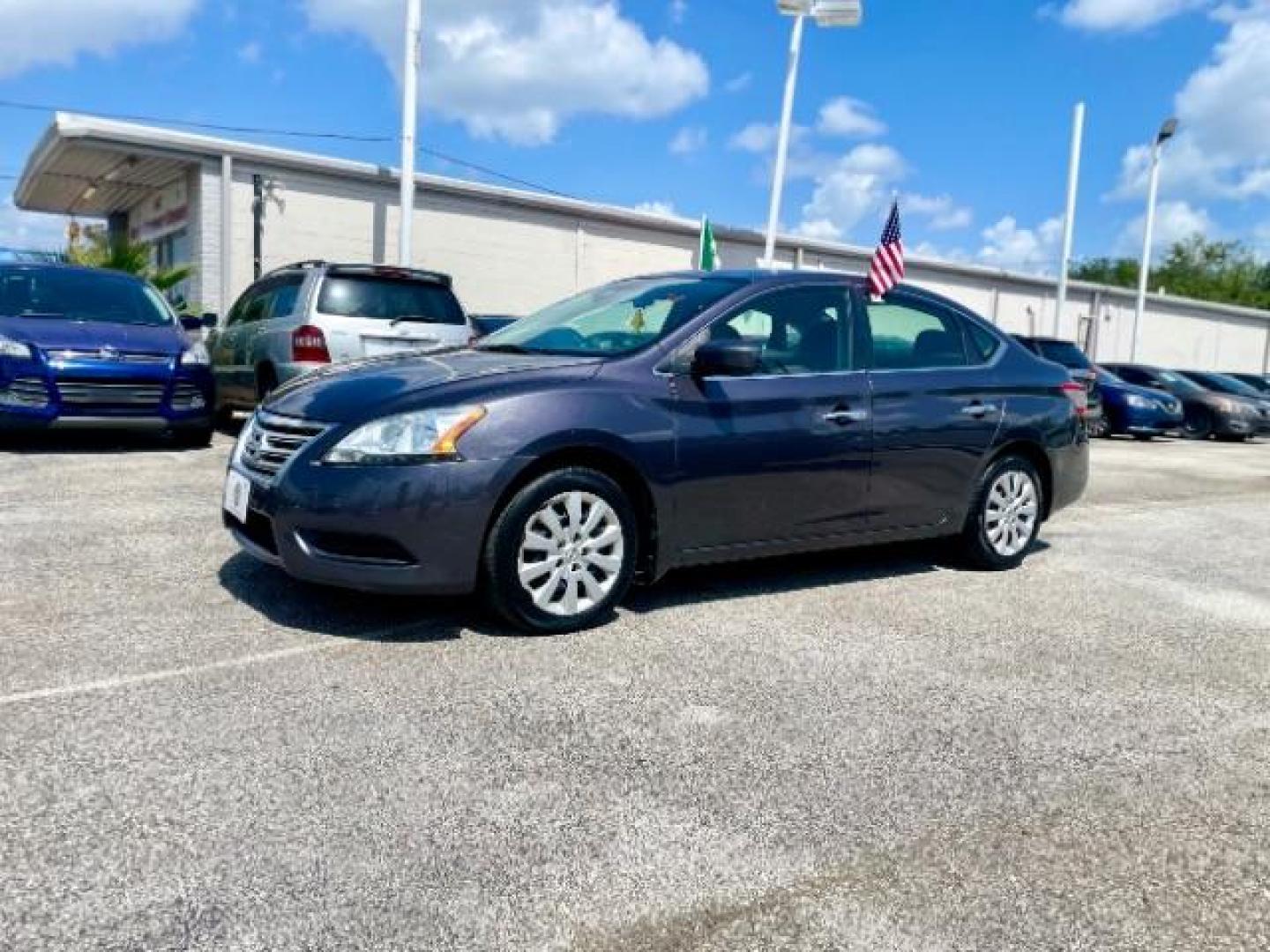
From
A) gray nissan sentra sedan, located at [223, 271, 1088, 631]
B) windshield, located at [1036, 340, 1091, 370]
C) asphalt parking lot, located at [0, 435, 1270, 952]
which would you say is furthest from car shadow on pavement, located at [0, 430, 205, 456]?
windshield, located at [1036, 340, 1091, 370]

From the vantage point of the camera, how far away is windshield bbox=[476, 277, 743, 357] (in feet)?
15.9

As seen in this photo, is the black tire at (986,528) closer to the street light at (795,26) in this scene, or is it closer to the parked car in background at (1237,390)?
the street light at (795,26)

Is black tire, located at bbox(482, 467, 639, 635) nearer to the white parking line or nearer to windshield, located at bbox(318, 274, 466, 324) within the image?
the white parking line

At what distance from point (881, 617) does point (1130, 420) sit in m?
14.8

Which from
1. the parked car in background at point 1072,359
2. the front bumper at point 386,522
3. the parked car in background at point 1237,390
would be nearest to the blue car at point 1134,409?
the parked car in background at point 1072,359

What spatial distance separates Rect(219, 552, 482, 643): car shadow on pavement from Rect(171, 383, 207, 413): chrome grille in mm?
4326

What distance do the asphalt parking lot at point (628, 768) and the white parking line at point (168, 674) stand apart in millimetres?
13

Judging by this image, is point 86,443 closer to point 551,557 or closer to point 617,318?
point 617,318

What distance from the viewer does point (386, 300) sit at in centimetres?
928

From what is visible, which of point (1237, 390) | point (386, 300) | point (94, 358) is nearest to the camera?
point (94, 358)

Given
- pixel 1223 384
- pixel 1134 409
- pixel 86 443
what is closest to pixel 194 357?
pixel 86 443

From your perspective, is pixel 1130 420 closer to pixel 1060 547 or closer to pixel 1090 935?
pixel 1060 547

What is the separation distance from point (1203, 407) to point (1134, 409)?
2.98 meters

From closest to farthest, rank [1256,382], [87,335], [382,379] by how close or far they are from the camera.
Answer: [382,379]
[87,335]
[1256,382]
